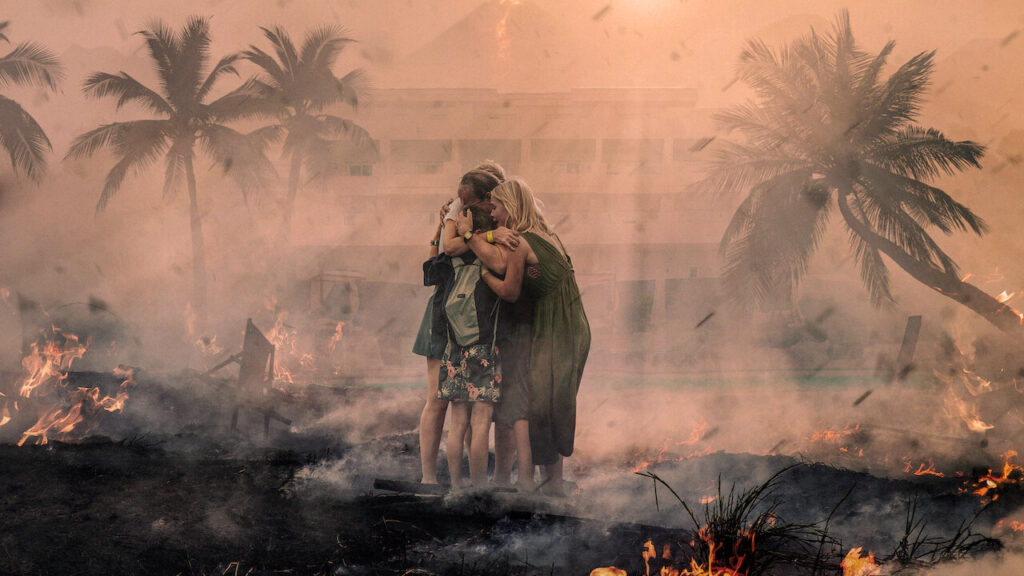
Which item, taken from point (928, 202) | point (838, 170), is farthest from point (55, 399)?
point (928, 202)

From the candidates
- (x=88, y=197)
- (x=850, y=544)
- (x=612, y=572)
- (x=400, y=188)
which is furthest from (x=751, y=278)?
(x=88, y=197)

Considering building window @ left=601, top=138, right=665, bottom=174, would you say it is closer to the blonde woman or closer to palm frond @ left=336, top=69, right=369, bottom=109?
palm frond @ left=336, top=69, right=369, bottom=109

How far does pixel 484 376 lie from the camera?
5379 millimetres

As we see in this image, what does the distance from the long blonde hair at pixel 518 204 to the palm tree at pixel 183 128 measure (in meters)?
7.00

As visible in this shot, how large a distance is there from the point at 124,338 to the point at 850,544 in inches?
374

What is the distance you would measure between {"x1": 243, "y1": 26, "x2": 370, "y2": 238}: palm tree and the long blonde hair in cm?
652

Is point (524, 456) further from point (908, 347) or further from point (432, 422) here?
point (908, 347)

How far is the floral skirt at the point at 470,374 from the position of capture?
537 cm

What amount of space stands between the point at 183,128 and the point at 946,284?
12.5 metres

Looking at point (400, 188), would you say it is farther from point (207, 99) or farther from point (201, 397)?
point (201, 397)

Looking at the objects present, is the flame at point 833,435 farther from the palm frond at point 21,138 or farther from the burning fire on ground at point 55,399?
the palm frond at point 21,138

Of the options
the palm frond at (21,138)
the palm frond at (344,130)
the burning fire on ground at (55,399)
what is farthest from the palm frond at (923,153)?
the palm frond at (21,138)

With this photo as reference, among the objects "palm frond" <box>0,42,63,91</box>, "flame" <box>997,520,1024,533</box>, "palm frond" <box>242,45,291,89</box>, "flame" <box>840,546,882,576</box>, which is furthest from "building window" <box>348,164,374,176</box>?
"flame" <box>997,520,1024,533</box>

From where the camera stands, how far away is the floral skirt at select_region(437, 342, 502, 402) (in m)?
5.37
